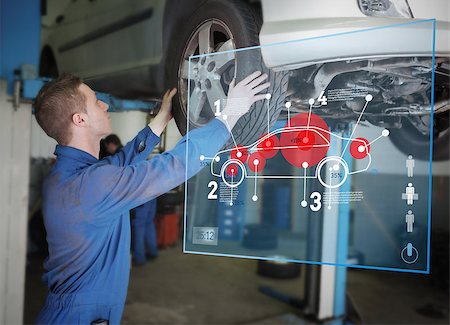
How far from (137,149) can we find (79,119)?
10.2 inches

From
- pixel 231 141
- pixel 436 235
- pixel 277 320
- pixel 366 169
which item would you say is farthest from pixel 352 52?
pixel 436 235

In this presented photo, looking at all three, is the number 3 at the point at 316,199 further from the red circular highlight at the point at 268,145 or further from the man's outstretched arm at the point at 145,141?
the man's outstretched arm at the point at 145,141

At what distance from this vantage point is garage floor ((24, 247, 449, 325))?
3410 millimetres

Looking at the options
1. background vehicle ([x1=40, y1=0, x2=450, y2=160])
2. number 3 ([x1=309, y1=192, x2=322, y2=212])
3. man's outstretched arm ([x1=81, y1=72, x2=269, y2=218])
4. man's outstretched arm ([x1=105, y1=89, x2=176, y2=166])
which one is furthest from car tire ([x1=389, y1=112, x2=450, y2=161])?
man's outstretched arm ([x1=105, y1=89, x2=176, y2=166])

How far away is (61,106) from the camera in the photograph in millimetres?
1736

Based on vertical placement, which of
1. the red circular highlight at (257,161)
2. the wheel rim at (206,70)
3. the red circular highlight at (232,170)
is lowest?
the red circular highlight at (232,170)

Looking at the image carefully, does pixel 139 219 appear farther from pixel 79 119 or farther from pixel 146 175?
pixel 79 119

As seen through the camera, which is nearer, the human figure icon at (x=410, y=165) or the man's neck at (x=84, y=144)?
the human figure icon at (x=410, y=165)

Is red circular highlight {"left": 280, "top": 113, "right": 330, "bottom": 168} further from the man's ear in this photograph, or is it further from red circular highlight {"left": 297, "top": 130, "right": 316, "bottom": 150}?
the man's ear

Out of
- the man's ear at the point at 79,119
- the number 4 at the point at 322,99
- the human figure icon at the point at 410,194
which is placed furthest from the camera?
the man's ear at the point at 79,119

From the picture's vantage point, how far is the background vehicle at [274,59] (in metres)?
1.39

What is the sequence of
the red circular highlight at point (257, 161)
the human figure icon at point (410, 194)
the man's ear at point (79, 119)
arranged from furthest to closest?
1. the man's ear at point (79, 119)
2. the red circular highlight at point (257, 161)
3. the human figure icon at point (410, 194)

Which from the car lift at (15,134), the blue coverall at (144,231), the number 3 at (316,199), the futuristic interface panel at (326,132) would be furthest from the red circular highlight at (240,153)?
the car lift at (15,134)

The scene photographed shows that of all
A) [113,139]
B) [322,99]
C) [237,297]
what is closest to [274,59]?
[322,99]
